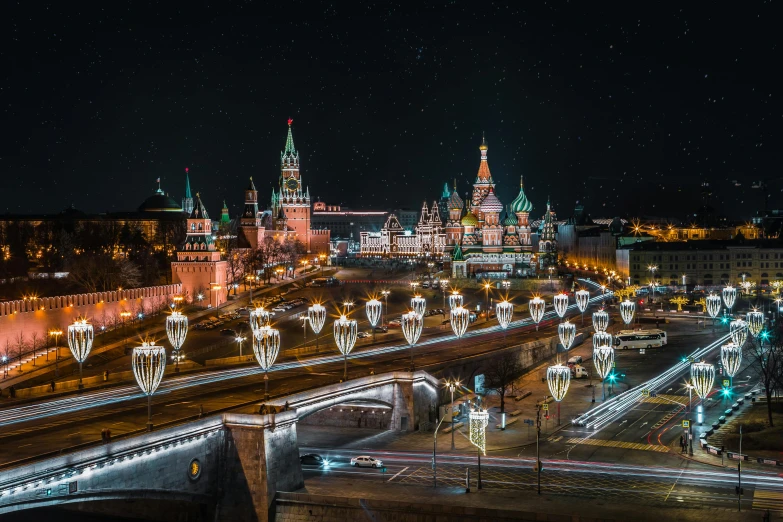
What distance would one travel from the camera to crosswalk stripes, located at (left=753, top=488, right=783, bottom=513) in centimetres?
3111

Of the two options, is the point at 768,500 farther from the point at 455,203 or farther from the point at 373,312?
the point at 455,203

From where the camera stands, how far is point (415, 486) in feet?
112

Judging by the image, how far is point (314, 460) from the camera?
37.6 m

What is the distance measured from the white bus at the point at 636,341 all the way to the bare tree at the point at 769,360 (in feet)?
17.9

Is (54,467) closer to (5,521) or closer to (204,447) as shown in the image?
(204,447)

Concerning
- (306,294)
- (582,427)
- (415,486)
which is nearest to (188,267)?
(306,294)

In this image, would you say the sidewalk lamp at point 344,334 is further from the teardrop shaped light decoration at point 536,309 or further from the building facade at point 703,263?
the building facade at point 703,263

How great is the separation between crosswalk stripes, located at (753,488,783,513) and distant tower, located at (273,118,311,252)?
11566cm

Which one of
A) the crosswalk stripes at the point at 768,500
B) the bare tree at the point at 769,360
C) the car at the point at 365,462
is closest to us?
the crosswalk stripes at the point at 768,500

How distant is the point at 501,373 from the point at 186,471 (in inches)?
967

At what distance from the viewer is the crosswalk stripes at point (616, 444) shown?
3969cm

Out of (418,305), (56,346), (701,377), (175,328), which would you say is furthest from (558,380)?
(56,346)

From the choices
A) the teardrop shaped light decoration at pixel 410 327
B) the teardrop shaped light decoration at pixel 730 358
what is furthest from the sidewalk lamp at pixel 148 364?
the teardrop shaped light decoration at pixel 730 358

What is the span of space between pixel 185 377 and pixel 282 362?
7.50 m
